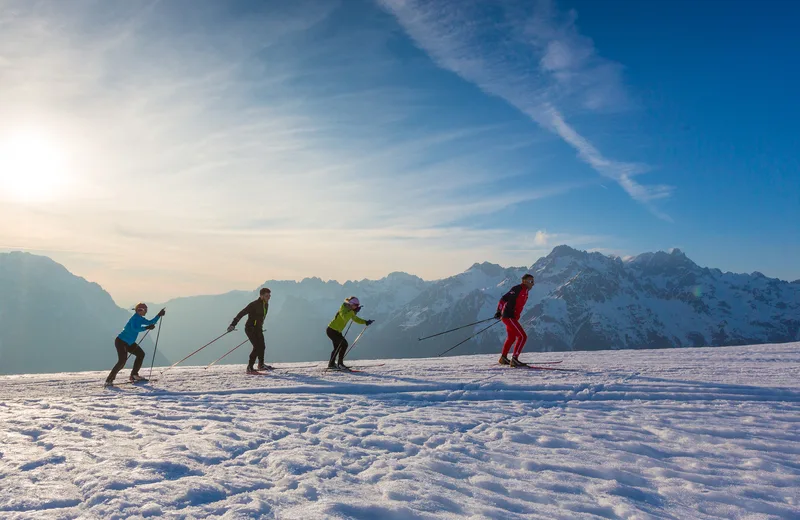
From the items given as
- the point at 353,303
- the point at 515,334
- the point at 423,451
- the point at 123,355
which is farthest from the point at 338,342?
the point at 423,451

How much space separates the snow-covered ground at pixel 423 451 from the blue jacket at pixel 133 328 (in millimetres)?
2921

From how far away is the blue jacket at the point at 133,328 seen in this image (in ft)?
43.1

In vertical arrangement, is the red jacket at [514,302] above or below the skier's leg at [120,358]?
above

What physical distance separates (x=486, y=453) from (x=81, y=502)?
14.0ft

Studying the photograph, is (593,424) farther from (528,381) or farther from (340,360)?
(340,360)

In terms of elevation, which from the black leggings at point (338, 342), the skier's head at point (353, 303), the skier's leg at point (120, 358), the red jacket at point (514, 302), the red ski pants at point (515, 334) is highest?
the red jacket at point (514, 302)

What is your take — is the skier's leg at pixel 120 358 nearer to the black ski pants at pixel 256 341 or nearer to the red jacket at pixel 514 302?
the black ski pants at pixel 256 341

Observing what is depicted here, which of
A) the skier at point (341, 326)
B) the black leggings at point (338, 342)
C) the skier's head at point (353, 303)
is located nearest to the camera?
the skier's head at point (353, 303)

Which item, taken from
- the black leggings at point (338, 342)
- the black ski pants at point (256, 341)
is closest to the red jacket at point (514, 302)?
the black leggings at point (338, 342)

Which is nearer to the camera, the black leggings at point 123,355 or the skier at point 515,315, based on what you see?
the black leggings at point 123,355

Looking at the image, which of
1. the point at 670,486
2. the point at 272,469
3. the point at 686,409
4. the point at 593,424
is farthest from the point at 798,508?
the point at 272,469

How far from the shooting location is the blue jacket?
1314cm

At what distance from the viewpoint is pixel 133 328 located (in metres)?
13.3

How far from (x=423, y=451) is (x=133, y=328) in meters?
11.3
